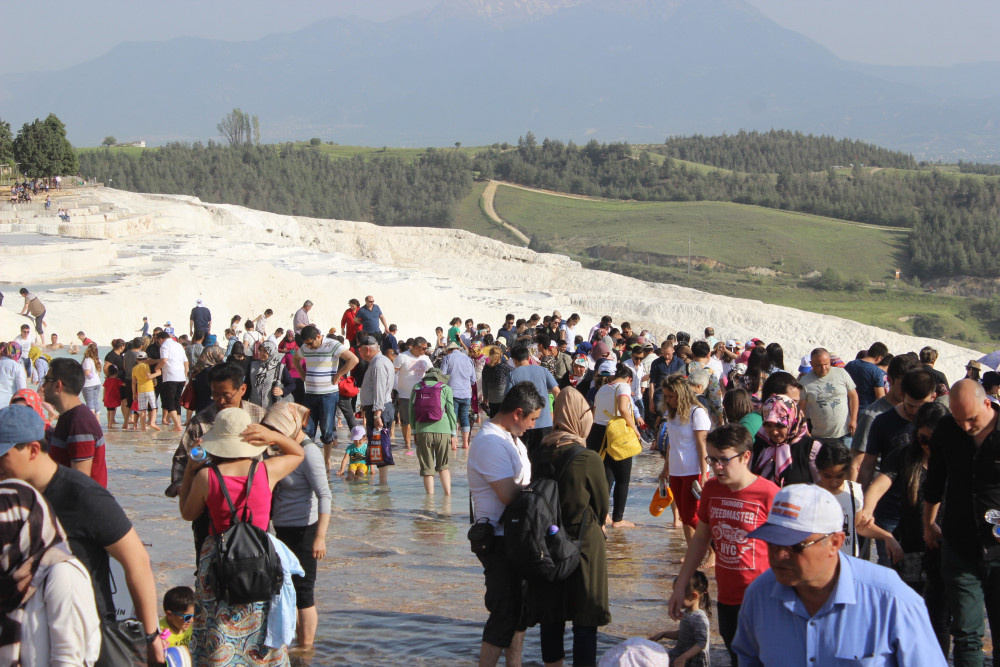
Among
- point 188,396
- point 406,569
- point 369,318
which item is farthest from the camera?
point 369,318

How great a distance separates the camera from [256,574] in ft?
13.3

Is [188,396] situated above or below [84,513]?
below

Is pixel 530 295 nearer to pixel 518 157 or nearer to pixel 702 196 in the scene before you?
pixel 702 196

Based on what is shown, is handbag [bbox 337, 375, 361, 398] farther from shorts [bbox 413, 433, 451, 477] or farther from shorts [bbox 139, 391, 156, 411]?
shorts [bbox 139, 391, 156, 411]

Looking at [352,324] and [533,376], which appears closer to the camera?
[533,376]

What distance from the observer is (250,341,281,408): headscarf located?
32.1 ft

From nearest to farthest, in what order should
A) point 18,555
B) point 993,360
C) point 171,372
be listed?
point 18,555 < point 993,360 < point 171,372

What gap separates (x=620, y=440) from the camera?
8031 millimetres

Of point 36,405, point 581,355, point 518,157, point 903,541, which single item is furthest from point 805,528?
point 518,157

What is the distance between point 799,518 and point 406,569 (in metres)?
5.17

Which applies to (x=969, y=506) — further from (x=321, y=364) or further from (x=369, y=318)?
(x=369, y=318)

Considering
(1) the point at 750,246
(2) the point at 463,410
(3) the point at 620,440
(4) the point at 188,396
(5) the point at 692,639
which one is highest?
(1) the point at 750,246

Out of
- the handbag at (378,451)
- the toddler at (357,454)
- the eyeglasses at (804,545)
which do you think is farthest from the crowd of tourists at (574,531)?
the toddler at (357,454)

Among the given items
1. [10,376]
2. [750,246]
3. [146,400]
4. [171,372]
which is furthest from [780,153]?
[10,376]
